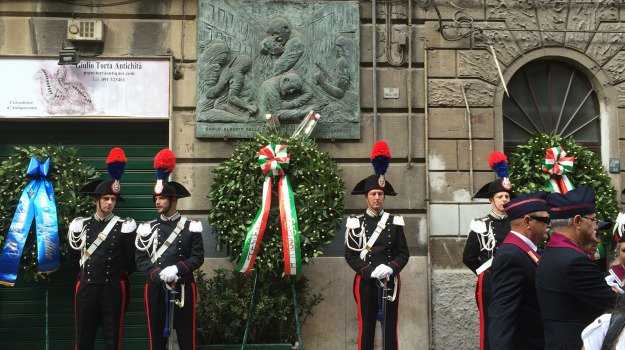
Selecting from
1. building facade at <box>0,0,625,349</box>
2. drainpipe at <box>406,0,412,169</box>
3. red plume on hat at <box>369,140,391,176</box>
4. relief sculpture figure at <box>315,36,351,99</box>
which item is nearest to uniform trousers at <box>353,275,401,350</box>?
red plume on hat at <box>369,140,391,176</box>

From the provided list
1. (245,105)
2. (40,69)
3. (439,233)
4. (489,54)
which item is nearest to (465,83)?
(489,54)

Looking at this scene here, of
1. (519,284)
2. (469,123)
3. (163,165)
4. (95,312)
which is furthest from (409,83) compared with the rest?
(519,284)

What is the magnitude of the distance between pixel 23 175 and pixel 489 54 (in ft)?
20.4

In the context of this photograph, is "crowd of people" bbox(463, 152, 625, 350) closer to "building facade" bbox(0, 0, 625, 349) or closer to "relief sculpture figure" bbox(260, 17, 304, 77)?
"building facade" bbox(0, 0, 625, 349)

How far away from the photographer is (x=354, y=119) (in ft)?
33.0

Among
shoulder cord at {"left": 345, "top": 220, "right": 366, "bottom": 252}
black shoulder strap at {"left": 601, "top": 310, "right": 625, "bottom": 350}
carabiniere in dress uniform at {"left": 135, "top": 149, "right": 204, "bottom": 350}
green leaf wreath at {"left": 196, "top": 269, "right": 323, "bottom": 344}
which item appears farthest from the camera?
green leaf wreath at {"left": 196, "top": 269, "right": 323, "bottom": 344}

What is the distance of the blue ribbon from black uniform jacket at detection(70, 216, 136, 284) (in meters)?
0.45

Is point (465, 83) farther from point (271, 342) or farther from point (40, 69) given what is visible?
point (40, 69)

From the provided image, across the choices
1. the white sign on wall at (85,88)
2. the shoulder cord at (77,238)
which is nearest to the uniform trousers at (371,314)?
the shoulder cord at (77,238)

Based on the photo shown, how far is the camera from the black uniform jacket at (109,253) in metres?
8.35

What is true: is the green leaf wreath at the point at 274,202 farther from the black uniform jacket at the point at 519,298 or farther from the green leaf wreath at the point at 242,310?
the black uniform jacket at the point at 519,298

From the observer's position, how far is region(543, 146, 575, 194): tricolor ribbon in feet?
30.5

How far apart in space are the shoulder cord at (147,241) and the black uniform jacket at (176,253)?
0.03 meters

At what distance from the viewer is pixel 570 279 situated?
171 inches
